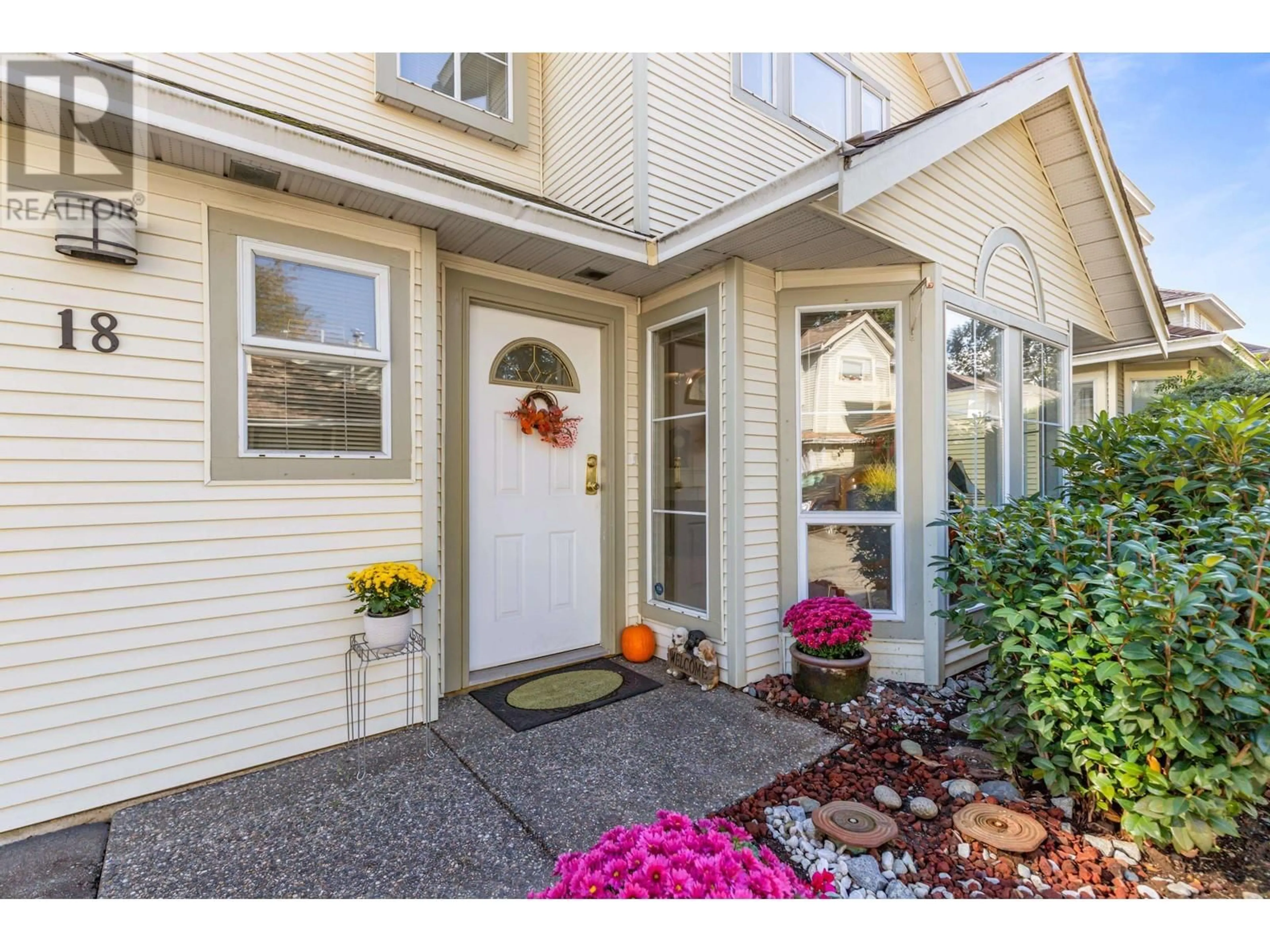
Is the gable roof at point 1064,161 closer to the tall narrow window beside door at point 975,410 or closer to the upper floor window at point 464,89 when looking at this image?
the tall narrow window beside door at point 975,410

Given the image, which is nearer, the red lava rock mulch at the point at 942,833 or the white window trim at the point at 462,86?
the red lava rock mulch at the point at 942,833

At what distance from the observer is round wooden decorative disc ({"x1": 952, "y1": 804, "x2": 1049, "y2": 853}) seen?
195cm

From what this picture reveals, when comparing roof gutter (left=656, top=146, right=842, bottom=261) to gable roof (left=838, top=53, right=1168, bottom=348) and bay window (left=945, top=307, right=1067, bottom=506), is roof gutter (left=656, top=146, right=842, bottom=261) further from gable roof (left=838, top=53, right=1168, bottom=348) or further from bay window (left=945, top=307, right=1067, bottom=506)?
bay window (left=945, top=307, right=1067, bottom=506)

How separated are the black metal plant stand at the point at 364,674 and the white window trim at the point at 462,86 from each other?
3.80 metres

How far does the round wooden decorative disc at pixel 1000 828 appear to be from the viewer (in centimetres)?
195

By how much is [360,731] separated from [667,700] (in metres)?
1.64

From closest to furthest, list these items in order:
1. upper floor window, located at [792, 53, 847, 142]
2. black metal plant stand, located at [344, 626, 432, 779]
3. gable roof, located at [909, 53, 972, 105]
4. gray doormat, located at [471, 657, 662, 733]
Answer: black metal plant stand, located at [344, 626, 432, 779] → gray doormat, located at [471, 657, 662, 733] → upper floor window, located at [792, 53, 847, 142] → gable roof, located at [909, 53, 972, 105]

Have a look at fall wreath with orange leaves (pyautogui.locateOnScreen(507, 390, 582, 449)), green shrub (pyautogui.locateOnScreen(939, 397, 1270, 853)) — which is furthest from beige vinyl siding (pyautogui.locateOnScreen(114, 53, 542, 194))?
green shrub (pyautogui.locateOnScreen(939, 397, 1270, 853))

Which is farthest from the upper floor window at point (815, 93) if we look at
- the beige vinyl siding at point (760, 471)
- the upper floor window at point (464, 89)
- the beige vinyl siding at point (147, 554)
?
the beige vinyl siding at point (147, 554)

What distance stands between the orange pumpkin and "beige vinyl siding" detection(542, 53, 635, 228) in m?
2.80

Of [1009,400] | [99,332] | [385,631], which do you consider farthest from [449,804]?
[1009,400]

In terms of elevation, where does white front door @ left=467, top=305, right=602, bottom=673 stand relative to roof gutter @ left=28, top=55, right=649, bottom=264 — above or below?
below

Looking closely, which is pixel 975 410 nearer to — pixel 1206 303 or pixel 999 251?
pixel 999 251
